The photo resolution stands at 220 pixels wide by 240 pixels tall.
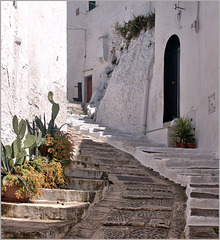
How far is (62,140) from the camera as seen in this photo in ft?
19.0

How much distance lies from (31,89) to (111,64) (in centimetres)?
1244

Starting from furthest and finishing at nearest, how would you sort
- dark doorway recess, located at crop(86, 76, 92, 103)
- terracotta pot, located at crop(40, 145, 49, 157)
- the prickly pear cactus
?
dark doorway recess, located at crop(86, 76, 92, 103), terracotta pot, located at crop(40, 145, 49, 157), the prickly pear cactus

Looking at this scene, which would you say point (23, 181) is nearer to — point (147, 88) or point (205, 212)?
point (205, 212)

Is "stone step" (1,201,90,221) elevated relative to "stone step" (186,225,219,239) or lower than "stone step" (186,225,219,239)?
elevated

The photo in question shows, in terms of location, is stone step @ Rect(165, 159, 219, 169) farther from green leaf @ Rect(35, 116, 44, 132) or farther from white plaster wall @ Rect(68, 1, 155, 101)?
white plaster wall @ Rect(68, 1, 155, 101)

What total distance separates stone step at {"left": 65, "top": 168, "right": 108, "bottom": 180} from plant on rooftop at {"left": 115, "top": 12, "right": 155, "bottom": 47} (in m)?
9.05

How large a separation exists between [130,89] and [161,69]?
8.10 ft

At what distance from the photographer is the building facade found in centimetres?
820

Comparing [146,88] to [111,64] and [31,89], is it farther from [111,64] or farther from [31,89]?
[31,89]

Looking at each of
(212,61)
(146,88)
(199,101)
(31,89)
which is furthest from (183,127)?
(31,89)

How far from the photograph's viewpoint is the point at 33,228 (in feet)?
11.1

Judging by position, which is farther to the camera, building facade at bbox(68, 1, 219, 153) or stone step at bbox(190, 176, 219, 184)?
building facade at bbox(68, 1, 219, 153)

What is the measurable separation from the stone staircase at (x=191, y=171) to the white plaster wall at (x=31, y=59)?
87.7 inches

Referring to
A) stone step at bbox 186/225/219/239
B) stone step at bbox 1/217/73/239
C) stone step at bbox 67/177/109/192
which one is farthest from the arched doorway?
stone step at bbox 1/217/73/239
